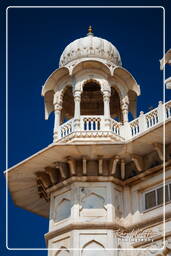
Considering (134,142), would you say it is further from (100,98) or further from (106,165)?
(100,98)

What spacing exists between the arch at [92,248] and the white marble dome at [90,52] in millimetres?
6398

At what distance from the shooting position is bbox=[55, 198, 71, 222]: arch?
1596 cm

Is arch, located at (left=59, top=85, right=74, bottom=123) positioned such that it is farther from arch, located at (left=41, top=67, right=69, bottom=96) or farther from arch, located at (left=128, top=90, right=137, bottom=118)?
arch, located at (left=128, top=90, right=137, bottom=118)

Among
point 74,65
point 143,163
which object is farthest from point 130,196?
point 74,65

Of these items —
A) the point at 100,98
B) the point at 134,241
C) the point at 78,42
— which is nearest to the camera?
the point at 134,241

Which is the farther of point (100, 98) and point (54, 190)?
point (100, 98)

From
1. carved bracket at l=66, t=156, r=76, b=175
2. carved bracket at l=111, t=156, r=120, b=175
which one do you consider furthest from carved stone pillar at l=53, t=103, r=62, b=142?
carved bracket at l=111, t=156, r=120, b=175

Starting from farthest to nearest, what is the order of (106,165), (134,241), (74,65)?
(74,65) < (106,165) < (134,241)

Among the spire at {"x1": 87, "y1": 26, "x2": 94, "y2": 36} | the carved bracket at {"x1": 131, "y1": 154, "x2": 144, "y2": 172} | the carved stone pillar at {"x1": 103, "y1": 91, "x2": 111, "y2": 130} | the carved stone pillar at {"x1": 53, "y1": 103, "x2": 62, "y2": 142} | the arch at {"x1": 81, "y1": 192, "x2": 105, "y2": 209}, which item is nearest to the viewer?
the arch at {"x1": 81, "y1": 192, "x2": 105, "y2": 209}

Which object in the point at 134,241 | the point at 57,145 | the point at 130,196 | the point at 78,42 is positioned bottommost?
the point at 134,241

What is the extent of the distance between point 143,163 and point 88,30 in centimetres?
636

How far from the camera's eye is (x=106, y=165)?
1638cm

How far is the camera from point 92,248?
15.0 meters

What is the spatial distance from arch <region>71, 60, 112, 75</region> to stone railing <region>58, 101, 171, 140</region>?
1839mm
